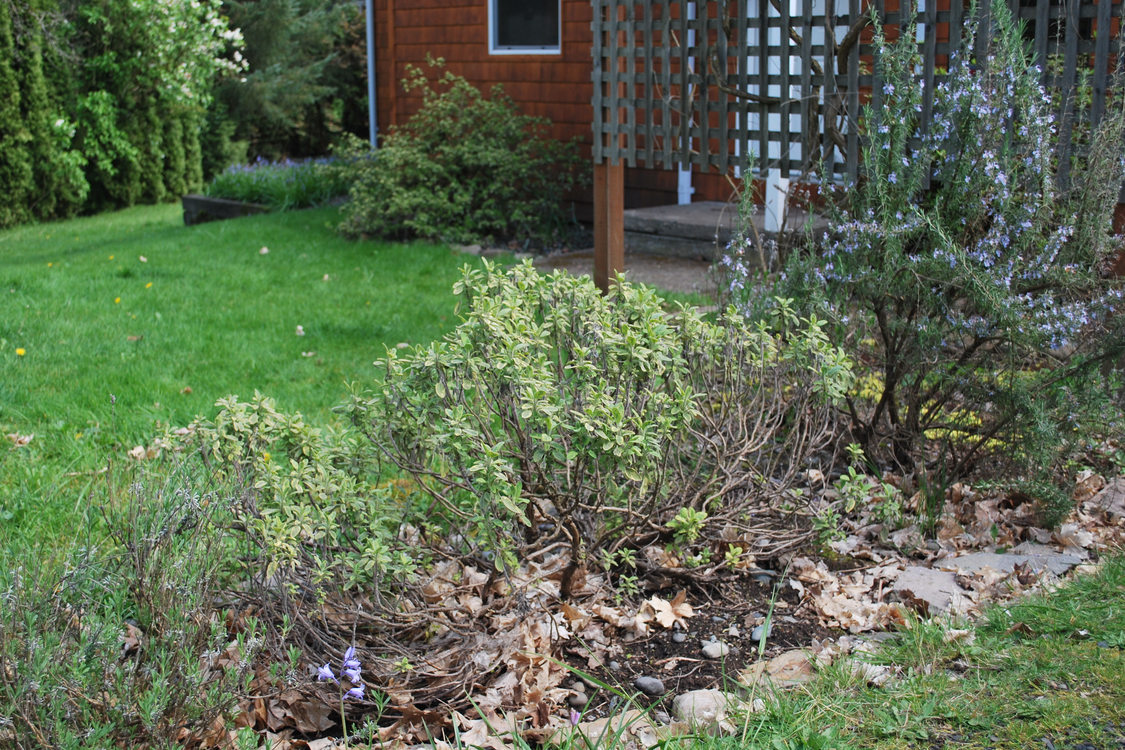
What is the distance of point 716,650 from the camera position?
3180 millimetres

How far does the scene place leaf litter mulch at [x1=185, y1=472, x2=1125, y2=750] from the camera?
2.82 meters

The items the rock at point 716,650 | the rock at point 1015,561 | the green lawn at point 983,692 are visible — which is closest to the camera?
the green lawn at point 983,692

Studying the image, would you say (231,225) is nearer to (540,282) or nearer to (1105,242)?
(540,282)

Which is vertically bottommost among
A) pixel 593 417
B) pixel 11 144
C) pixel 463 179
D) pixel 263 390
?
pixel 263 390

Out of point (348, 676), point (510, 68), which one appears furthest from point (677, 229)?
point (348, 676)

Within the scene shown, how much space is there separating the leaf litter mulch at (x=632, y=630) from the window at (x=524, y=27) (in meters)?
8.54

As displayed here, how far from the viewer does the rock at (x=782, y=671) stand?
2893mm

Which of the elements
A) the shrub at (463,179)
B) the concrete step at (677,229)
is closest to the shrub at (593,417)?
the concrete step at (677,229)

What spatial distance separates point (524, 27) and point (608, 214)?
5.47m

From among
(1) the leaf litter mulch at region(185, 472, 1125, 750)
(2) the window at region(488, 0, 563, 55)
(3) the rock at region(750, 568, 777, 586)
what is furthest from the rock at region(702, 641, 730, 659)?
(2) the window at region(488, 0, 563, 55)

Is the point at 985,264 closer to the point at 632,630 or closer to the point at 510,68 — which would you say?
the point at 632,630

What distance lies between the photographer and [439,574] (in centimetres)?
353

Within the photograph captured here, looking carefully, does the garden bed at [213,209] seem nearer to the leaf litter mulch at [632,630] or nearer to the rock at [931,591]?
the leaf litter mulch at [632,630]

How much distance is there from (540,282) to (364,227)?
7.01m
